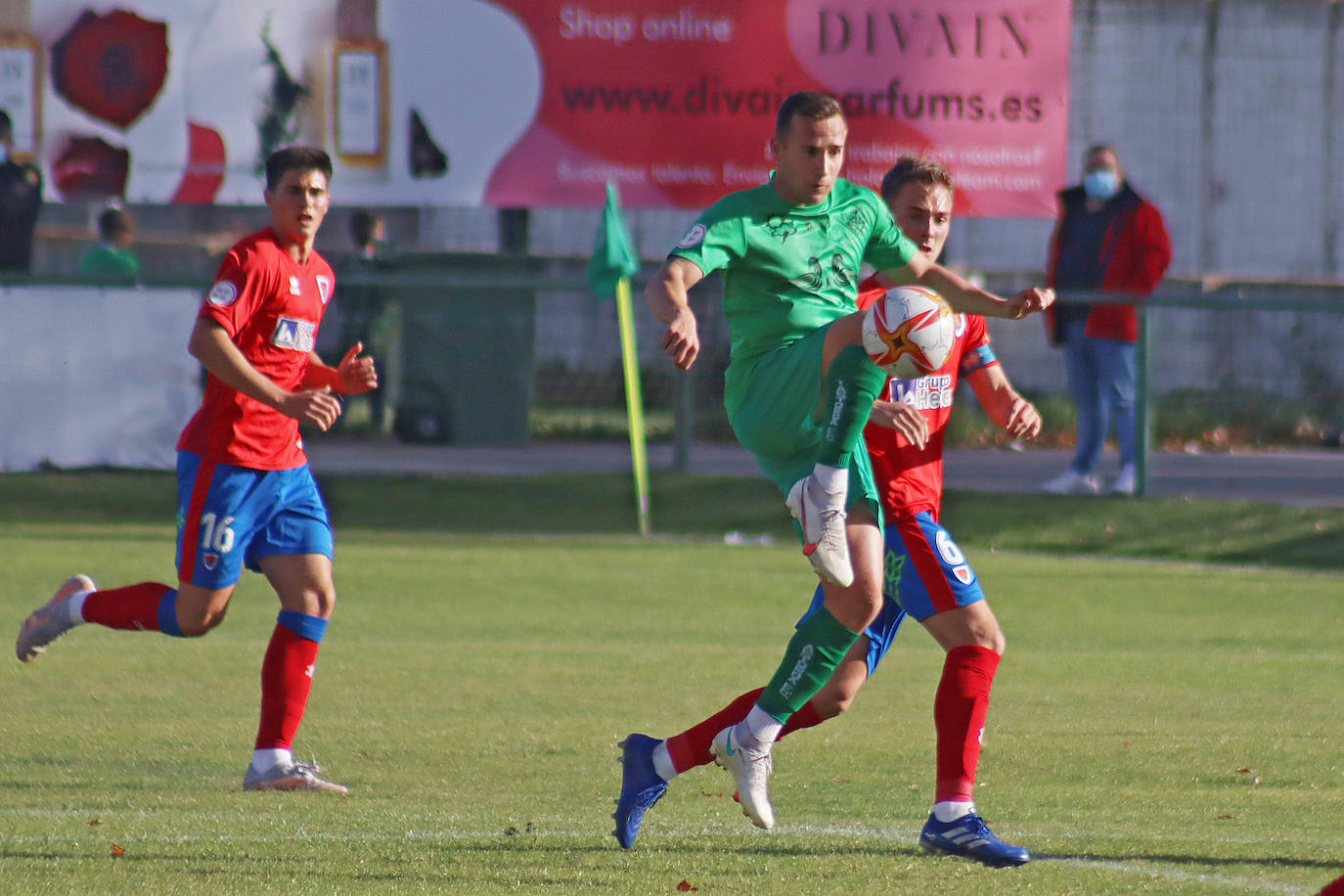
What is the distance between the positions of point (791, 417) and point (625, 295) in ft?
32.9

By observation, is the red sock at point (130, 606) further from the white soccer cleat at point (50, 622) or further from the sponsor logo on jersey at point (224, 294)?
the sponsor logo on jersey at point (224, 294)

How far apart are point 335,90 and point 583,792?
39.5ft

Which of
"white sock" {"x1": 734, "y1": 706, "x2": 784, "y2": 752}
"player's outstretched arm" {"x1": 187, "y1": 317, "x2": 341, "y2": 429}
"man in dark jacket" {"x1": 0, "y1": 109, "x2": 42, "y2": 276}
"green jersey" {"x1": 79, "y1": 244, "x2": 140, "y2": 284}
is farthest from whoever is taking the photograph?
"man in dark jacket" {"x1": 0, "y1": 109, "x2": 42, "y2": 276}

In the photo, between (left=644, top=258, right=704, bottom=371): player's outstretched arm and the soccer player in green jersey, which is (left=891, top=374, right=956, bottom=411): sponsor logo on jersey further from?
(left=644, top=258, right=704, bottom=371): player's outstretched arm

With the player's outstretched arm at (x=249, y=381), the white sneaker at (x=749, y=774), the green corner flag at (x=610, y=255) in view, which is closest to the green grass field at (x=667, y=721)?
the white sneaker at (x=749, y=774)

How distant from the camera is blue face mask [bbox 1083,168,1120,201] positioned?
14.8 meters

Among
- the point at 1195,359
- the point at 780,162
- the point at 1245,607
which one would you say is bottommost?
the point at 1245,607

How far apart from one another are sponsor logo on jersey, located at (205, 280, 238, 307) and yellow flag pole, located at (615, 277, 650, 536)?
8.58 meters

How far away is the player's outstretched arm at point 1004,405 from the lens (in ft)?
18.5

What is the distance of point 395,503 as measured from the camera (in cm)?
1514

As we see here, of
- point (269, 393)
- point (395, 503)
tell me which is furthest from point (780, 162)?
point (395, 503)

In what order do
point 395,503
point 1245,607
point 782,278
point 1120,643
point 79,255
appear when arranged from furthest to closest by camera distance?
point 79,255
point 395,503
point 1245,607
point 1120,643
point 782,278

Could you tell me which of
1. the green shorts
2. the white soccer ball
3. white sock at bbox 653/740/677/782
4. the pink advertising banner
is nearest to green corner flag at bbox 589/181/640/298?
the pink advertising banner

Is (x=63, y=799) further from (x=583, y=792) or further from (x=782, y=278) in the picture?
Result: (x=782, y=278)
